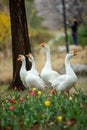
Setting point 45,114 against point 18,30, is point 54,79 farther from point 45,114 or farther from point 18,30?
point 45,114

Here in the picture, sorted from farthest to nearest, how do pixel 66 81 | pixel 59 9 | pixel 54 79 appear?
pixel 59 9 → pixel 54 79 → pixel 66 81

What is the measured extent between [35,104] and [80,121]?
1326mm

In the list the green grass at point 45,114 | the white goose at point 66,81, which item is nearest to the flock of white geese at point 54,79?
the white goose at point 66,81

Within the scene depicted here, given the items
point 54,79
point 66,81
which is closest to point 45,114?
point 66,81

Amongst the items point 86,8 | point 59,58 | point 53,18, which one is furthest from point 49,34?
point 59,58

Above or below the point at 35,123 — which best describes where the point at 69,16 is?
above

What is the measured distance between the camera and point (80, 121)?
6.76 m

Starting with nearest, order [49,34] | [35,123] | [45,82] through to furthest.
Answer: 1. [35,123]
2. [45,82]
3. [49,34]

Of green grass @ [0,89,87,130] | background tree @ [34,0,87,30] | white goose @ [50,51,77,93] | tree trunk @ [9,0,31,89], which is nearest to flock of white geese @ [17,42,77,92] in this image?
white goose @ [50,51,77,93]

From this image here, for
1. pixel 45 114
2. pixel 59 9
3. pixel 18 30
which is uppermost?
pixel 59 9

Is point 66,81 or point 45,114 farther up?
point 66,81

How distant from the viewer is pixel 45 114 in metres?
7.40

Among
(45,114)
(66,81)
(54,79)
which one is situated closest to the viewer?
(45,114)

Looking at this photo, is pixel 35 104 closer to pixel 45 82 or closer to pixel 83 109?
pixel 83 109
